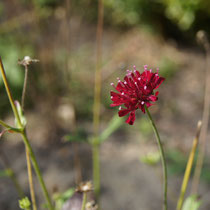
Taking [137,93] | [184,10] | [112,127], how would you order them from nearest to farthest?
[137,93] < [112,127] < [184,10]

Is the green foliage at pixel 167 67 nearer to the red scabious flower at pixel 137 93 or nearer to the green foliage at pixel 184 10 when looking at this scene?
the green foliage at pixel 184 10

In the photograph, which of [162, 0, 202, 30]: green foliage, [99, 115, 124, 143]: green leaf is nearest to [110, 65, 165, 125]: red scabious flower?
[99, 115, 124, 143]: green leaf

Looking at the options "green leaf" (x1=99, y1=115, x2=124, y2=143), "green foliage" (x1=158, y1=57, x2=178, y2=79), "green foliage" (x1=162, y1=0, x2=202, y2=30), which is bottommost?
"green leaf" (x1=99, y1=115, x2=124, y2=143)

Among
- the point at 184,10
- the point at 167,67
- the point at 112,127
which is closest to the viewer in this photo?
the point at 112,127

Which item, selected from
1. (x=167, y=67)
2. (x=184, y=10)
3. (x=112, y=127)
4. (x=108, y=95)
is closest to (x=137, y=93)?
(x=112, y=127)

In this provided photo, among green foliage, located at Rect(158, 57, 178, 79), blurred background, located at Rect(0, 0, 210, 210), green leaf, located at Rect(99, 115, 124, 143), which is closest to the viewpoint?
green leaf, located at Rect(99, 115, 124, 143)

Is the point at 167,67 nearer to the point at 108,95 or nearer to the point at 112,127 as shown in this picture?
the point at 108,95

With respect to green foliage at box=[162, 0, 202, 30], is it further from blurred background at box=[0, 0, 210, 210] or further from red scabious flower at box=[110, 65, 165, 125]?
red scabious flower at box=[110, 65, 165, 125]

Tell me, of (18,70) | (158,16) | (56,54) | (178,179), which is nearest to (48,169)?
(18,70)

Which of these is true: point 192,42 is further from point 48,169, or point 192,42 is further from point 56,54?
point 48,169
